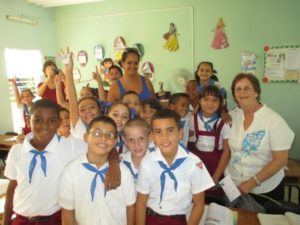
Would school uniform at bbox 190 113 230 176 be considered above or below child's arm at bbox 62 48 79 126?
below

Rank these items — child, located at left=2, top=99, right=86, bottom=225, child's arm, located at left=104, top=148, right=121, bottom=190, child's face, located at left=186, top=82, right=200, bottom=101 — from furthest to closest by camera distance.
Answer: child's face, located at left=186, top=82, right=200, bottom=101
child, located at left=2, top=99, right=86, bottom=225
child's arm, located at left=104, top=148, right=121, bottom=190

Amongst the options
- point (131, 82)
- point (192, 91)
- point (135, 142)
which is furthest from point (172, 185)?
point (192, 91)

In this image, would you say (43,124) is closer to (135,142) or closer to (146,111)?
(135,142)

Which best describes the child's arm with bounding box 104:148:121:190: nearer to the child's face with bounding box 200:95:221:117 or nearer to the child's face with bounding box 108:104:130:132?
the child's face with bounding box 108:104:130:132

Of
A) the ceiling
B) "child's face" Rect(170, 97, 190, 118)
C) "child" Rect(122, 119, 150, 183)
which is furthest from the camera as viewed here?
the ceiling

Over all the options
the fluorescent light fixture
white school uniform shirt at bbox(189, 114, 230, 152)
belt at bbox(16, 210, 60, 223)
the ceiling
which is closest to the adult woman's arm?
white school uniform shirt at bbox(189, 114, 230, 152)

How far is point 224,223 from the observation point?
62.3 inches

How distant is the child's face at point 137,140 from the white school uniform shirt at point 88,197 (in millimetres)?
289

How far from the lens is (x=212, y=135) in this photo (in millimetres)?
2379

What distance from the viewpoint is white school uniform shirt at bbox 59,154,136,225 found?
A: 158 cm

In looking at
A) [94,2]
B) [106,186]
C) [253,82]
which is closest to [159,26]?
[94,2]

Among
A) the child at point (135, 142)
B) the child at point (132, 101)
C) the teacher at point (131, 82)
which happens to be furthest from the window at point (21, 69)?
the child at point (135, 142)

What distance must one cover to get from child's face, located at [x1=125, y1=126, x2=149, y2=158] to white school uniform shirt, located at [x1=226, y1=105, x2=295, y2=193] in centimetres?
78

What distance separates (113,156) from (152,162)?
255 mm
